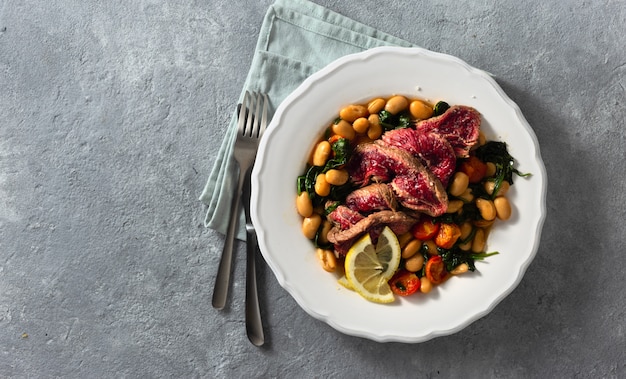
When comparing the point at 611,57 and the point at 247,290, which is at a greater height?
the point at 611,57

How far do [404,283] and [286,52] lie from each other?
1630mm

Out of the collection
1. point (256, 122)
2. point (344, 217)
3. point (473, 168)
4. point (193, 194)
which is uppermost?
point (473, 168)

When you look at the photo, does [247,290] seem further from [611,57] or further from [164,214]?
[611,57]

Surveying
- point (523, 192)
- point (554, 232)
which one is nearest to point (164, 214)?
point (523, 192)

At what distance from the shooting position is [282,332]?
3.60 m

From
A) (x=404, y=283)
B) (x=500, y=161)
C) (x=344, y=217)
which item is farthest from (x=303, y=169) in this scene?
(x=500, y=161)

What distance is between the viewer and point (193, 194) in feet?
11.8

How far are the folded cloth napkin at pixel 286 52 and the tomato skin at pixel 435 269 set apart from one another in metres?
1.18

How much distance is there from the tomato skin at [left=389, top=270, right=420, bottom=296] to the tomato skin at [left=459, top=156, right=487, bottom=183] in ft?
2.25

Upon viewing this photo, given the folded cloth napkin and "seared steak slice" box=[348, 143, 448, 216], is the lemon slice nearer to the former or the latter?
"seared steak slice" box=[348, 143, 448, 216]

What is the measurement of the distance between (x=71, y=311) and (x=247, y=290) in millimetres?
1213

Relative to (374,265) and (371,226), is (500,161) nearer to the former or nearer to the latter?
(371,226)

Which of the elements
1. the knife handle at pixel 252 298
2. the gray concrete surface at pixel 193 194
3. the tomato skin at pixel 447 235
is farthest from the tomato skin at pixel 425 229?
the knife handle at pixel 252 298

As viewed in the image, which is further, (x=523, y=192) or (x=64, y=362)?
(x=64, y=362)
